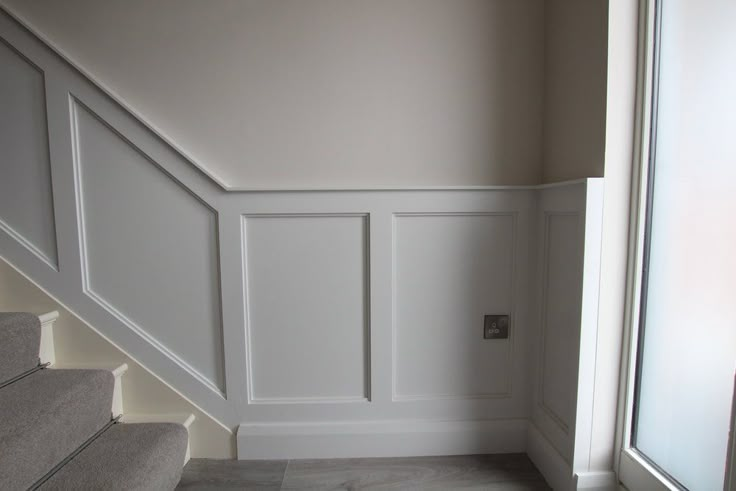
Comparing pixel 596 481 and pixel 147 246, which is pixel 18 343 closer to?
pixel 147 246

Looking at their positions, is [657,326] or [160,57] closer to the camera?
[657,326]

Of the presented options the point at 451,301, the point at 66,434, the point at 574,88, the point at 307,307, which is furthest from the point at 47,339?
the point at 574,88

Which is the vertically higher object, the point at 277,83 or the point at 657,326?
the point at 277,83

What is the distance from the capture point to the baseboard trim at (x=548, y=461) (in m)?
1.33

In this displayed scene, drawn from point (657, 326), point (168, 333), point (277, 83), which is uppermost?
point (277, 83)

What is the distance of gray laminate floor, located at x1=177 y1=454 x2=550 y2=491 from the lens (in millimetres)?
1404

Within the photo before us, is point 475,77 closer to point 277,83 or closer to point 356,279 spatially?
point 277,83

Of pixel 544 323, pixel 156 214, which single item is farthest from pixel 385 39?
pixel 544 323

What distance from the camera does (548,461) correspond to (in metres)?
1.43

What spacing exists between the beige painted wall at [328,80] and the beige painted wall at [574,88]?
60mm

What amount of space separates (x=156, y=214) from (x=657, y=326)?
70.9 inches

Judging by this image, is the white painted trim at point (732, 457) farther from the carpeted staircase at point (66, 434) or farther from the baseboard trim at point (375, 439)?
the carpeted staircase at point (66, 434)

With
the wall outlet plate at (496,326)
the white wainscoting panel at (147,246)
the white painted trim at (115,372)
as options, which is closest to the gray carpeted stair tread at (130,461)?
the white painted trim at (115,372)

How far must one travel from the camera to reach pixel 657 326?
119 centimetres
